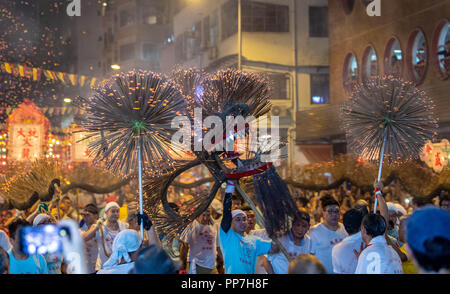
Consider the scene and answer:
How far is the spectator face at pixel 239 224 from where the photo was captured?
4.46 metres

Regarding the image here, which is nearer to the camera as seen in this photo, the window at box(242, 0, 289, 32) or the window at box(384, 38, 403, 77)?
the window at box(384, 38, 403, 77)

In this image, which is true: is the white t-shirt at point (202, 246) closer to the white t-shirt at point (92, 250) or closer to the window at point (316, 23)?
the white t-shirt at point (92, 250)

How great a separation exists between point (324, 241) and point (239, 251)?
1137 mm

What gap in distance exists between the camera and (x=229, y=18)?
65.7 feet

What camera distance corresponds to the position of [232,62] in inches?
762

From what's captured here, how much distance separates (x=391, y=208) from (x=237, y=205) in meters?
1.74

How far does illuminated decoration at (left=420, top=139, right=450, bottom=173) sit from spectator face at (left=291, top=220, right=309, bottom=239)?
16.3 feet

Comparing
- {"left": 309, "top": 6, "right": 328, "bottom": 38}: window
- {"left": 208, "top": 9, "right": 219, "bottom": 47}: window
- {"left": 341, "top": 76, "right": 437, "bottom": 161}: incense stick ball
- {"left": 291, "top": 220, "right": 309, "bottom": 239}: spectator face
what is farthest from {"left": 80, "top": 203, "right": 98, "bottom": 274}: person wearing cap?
{"left": 208, "top": 9, "right": 219, "bottom": 47}: window

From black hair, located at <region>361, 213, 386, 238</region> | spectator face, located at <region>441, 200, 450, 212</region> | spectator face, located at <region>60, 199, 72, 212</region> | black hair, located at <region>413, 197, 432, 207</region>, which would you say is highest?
black hair, located at <region>361, 213, 386, 238</region>

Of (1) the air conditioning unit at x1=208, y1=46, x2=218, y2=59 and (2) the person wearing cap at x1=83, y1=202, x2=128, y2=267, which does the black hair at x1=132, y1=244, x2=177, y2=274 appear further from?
(1) the air conditioning unit at x1=208, y1=46, x2=218, y2=59

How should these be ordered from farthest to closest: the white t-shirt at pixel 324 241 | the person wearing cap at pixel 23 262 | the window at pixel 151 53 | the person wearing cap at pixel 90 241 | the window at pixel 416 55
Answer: the window at pixel 151 53 < the window at pixel 416 55 < the person wearing cap at pixel 90 241 < the white t-shirt at pixel 324 241 < the person wearing cap at pixel 23 262

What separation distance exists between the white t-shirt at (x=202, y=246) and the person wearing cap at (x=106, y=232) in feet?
2.71

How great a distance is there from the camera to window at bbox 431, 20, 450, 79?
36.1 ft

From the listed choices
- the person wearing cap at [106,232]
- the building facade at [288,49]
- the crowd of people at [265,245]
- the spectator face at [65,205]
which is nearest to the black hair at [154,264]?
the crowd of people at [265,245]
